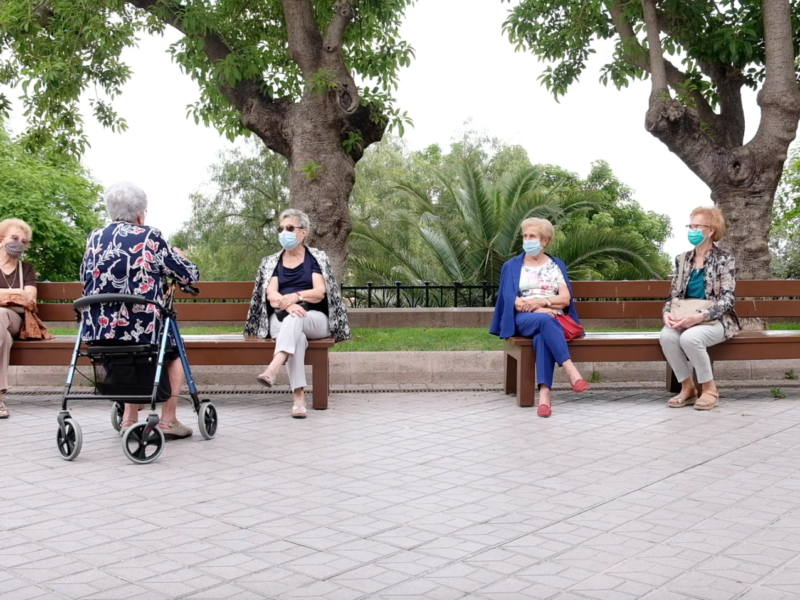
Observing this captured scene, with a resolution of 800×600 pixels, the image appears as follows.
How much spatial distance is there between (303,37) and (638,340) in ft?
21.3

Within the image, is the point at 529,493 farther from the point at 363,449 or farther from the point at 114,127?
the point at 114,127

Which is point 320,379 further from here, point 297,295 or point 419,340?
point 419,340

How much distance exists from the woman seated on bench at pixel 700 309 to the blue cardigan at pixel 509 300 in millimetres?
874

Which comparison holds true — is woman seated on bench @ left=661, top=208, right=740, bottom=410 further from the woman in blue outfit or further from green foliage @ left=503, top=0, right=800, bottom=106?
green foliage @ left=503, top=0, right=800, bottom=106

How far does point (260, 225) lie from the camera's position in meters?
40.6

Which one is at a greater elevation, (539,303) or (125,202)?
(125,202)

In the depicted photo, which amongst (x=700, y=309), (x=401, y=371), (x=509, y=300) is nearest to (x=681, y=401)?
(x=700, y=309)

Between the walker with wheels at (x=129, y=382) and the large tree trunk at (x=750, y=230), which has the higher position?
the large tree trunk at (x=750, y=230)

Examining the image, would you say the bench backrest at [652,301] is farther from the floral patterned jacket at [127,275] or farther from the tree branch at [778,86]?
the floral patterned jacket at [127,275]

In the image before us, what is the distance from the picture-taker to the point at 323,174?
12.4 meters

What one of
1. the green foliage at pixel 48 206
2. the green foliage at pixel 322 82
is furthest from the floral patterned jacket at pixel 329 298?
the green foliage at pixel 48 206

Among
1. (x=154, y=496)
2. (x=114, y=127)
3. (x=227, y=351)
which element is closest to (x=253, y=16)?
(x=114, y=127)

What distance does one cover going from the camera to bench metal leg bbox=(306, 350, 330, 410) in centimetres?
841

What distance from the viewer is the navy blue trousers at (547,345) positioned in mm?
8336
